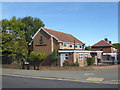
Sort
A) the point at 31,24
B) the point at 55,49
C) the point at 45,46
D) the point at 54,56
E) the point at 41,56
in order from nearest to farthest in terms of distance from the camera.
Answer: the point at 54,56 < the point at 41,56 < the point at 55,49 < the point at 45,46 < the point at 31,24

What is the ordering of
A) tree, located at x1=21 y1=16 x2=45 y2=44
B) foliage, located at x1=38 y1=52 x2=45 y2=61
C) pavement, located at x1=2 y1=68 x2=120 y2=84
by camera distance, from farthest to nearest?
tree, located at x1=21 y1=16 x2=45 y2=44 → foliage, located at x1=38 y1=52 x2=45 y2=61 → pavement, located at x1=2 y1=68 x2=120 y2=84

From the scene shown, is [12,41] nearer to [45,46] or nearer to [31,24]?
[45,46]

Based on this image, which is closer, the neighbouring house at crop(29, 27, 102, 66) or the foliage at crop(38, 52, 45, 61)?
the neighbouring house at crop(29, 27, 102, 66)

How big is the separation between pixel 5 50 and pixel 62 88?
19922 millimetres

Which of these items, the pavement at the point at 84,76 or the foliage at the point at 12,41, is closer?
the pavement at the point at 84,76

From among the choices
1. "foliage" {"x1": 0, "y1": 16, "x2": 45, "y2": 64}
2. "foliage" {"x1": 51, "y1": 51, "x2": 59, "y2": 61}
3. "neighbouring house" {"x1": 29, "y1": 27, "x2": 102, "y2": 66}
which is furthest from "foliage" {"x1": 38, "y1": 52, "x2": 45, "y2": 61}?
"foliage" {"x1": 0, "y1": 16, "x2": 45, "y2": 64}

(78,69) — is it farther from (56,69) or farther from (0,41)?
(0,41)

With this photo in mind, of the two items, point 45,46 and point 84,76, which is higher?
point 45,46

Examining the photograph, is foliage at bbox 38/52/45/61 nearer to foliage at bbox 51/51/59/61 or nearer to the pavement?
foliage at bbox 51/51/59/61

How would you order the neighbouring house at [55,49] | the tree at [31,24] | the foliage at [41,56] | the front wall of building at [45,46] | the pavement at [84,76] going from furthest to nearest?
the tree at [31,24], the front wall of building at [45,46], the foliage at [41,56], the neighbouring house at [55,49], the pavement at [84,76]

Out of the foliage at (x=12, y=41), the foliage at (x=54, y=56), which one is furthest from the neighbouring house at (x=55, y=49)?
the foliage at (x=12, y=41)

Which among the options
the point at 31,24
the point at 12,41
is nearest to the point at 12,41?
the point at 12,41

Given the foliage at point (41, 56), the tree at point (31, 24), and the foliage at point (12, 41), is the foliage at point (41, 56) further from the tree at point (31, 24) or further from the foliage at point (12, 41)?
the tree at point (31, 24)

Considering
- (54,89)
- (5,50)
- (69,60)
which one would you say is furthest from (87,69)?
(5,50)
